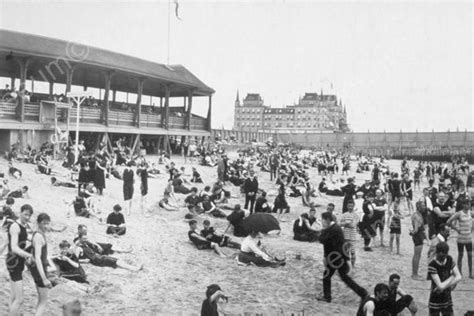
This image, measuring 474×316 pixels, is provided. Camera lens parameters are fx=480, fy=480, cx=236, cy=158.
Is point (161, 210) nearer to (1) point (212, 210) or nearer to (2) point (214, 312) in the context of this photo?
(1) point (212, 210)

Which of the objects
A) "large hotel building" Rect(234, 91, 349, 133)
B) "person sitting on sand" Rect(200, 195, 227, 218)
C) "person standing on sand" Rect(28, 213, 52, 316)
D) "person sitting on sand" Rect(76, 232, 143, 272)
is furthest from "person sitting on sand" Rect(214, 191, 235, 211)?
"large hotel building" Rect(234, 91, 349, 133)

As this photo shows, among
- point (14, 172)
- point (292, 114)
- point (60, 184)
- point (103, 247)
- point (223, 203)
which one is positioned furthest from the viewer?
point (292, 114)

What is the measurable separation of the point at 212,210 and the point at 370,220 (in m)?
5.75

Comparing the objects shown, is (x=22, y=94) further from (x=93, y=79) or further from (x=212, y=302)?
(x=212, y=302)

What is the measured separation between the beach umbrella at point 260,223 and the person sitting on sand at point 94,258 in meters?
2.83

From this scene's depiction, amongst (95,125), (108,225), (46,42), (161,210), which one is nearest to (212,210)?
(161,210)

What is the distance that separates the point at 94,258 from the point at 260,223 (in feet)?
12.7

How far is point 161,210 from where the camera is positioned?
641 inches

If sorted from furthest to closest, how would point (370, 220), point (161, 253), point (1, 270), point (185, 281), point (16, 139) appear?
point (16, 139)
point (370, 220)
point (161, 253)
point (185, 281)
point (1, 270)

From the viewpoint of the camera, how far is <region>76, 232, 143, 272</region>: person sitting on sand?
30.3 ft

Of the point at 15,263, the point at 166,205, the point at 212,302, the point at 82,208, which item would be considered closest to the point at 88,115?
the point at 166,205

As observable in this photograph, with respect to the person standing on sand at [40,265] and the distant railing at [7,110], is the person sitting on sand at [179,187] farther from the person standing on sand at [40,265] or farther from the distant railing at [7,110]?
the person standing on sand at [40,265]

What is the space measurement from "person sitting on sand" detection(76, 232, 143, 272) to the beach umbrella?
9.27 ft

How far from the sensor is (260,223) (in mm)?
11227
